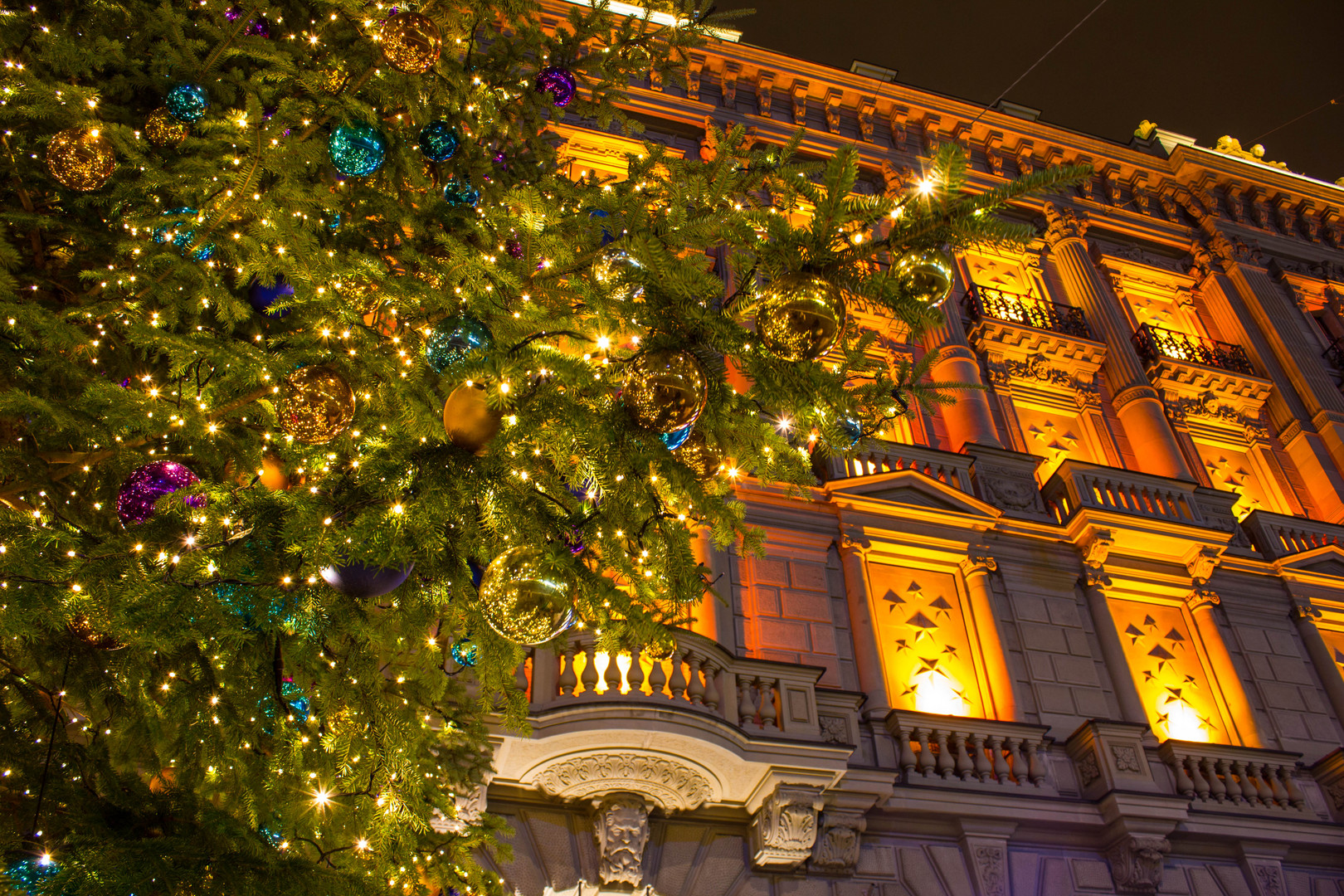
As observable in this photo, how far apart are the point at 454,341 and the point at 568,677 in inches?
183

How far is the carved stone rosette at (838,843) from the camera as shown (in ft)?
24.2

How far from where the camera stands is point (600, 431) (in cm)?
246

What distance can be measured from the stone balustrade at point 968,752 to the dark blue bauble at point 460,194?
647cm

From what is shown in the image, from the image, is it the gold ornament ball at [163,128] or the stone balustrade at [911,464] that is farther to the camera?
the stone balustrade at [911,464]

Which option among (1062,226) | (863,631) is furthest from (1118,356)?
(863,631)

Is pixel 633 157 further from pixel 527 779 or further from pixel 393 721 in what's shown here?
pixel 527 779

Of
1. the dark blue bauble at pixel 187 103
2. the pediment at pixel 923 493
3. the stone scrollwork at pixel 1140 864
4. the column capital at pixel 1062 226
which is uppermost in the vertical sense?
the column capital at pixel 1062 226

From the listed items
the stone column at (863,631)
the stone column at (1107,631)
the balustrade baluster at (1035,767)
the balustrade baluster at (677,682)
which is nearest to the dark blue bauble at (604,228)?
Answer: the balustrade baluster at (677,682)

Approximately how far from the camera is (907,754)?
815 centimetres

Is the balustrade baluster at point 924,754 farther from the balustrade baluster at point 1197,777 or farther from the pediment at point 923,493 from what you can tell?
the balustrade baluster at point 1197,777

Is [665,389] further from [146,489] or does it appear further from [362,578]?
[146,489]

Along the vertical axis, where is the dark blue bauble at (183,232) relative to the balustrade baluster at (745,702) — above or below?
above

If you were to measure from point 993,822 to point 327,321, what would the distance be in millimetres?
7879

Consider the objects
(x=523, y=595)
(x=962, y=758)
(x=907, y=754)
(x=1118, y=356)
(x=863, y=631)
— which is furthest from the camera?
(x=1118, y=356)
